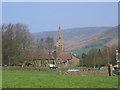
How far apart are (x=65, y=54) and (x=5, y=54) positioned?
73278 millimetres

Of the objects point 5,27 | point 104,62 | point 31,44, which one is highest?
point 5,27

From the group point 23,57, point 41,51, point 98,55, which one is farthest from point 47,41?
point 23,57

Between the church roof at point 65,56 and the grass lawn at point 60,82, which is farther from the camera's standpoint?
the church roof at point 65,56

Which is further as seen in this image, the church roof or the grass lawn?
the church roof

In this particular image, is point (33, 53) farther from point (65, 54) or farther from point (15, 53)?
Result: point (65, 54)

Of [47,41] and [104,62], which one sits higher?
[47,41]

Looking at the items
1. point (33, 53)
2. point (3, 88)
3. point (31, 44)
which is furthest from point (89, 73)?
point (33, 53)

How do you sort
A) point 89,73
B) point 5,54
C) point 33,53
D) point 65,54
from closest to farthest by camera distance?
point 89,73 → point 5,54 → point 33,53 → point 65,54

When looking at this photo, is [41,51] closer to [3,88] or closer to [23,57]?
[23,57]

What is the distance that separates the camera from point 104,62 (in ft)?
313

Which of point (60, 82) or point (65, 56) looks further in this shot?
point (65, 56)

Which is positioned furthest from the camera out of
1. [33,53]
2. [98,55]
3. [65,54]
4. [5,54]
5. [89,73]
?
[65,54]

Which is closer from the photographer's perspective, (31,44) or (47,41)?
(31,44)

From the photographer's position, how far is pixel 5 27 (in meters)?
83.9
